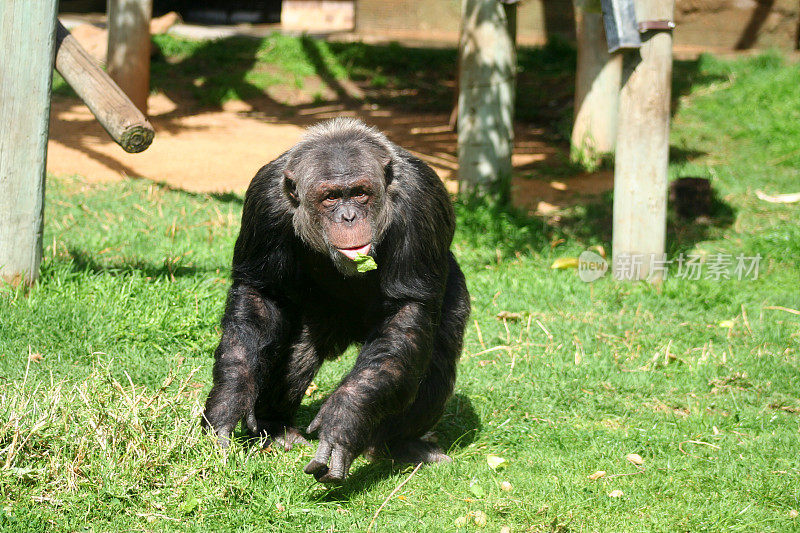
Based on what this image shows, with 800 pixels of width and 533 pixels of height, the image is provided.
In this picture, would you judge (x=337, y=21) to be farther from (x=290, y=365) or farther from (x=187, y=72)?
(x=290, y=365)

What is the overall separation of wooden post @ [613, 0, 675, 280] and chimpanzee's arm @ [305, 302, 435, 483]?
12.8 ft

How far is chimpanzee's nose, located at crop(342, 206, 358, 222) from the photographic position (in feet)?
13.9

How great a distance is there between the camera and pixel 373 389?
162 inches

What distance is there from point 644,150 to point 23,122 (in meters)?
4.91

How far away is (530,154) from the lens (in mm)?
12703

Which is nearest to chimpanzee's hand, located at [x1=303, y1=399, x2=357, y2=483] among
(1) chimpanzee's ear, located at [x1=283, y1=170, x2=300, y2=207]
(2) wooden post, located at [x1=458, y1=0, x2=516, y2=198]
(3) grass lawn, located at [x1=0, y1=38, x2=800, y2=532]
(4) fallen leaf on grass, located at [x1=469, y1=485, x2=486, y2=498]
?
(3) grass lawn, located at [x1=0, y1=38, x2=800, y2=532]

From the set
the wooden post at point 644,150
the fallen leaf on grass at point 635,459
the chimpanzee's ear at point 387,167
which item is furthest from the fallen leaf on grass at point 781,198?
the chimpanzee's ear at point 387,167

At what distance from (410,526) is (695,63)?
13.3m

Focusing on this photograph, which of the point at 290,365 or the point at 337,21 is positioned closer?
the point at 290,365

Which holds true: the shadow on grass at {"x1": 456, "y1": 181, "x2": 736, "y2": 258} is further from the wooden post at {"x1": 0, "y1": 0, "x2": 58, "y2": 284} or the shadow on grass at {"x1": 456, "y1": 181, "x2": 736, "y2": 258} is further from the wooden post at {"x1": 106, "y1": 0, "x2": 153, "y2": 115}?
the wooden post at {"x1": 106, "y1": 0, "x2": 153, "y2": 115}

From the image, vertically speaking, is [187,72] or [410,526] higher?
[187,72]

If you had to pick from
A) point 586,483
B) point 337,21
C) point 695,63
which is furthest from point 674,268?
Result: point 337,21

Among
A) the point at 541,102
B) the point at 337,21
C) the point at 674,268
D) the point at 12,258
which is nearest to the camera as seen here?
the point at 12,258
